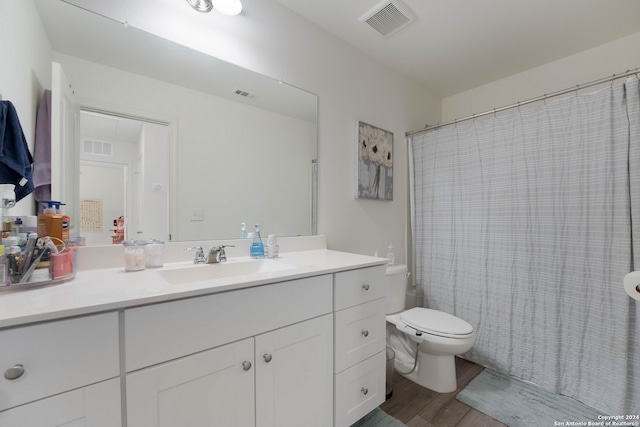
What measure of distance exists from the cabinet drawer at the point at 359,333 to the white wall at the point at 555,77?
2.23m

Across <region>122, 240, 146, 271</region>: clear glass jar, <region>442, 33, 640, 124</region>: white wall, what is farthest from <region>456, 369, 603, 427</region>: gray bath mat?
<region>442, 33, 640, 124</region>: white wall

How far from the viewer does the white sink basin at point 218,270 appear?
108 cm

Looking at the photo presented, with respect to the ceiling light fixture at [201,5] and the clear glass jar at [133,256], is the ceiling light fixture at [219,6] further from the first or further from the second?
the clear glass jar at [133,256]

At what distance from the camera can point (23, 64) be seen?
2.88 ft

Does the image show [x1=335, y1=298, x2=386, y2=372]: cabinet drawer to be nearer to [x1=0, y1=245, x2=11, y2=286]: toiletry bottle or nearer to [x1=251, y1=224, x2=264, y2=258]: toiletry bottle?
[x1=251, y1=224, x2=264, y2=258]: toiletry bottle

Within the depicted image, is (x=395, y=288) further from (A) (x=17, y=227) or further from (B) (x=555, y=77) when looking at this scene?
(B) (x=555, y=77)

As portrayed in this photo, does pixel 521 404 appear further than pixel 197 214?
Yes

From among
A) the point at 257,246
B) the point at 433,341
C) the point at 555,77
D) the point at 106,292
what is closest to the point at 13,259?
the point at 106,292

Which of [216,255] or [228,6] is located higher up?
[228,6]

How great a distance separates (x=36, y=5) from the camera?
962 mm

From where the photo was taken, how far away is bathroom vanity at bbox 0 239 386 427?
592 millimetres

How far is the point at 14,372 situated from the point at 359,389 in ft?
3.87

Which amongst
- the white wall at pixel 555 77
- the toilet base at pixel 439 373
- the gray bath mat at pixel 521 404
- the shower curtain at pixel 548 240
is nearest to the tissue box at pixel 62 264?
the toilet base at pixel 439 373

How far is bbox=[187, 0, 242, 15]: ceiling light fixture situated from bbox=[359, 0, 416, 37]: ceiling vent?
789mm
